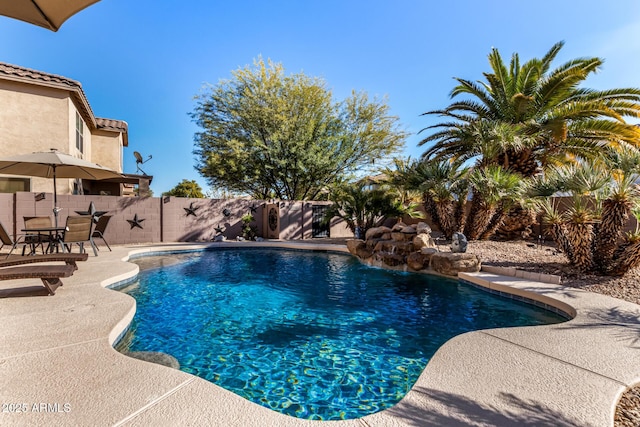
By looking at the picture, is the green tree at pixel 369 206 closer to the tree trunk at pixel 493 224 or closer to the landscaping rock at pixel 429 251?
the tree trunk at pixel 493 224

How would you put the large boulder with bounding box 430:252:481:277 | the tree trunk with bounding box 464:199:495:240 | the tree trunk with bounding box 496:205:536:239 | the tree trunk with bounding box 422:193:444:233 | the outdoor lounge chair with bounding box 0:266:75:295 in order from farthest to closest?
the tree trunk with bounding box 422:193:444:233 < the tree trunk with bounding box 496:205:536:239 < the tree trunk with bounding box 464:199:495:240 < the large boulder with bounding box 430:252:481:277 < the outdoor lounge chair with bounding box 0:266:75:295

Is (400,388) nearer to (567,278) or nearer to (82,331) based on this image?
(82,331)

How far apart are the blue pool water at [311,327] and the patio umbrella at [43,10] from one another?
3.46 m

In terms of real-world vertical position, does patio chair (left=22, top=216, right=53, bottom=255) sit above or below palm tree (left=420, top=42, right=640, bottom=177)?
below

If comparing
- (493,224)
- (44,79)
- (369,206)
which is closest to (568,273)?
(493,224)

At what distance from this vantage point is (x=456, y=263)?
292 inches

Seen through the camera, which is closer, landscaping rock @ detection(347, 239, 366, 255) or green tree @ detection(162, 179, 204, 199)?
landscaping rock @ detection(347, 239, 366, 255)

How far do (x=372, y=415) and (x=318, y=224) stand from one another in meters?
14.9

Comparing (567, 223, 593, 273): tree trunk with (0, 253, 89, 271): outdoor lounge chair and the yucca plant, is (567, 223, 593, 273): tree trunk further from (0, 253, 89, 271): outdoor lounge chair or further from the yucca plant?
(0, 253, 89, 271): outdoor lounge chair

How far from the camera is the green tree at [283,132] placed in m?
17.5

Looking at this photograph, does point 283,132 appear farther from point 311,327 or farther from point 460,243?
point 311,327

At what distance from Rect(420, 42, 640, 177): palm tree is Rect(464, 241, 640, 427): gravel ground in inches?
139

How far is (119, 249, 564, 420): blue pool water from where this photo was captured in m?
2.96

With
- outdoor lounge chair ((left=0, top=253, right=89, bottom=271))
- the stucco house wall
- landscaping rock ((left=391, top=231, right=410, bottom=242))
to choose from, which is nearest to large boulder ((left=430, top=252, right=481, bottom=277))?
landscaping rock ((left=391, top=231, right=410, bottom=242))
